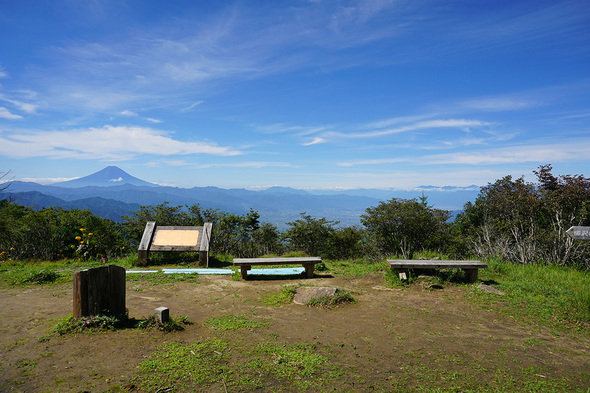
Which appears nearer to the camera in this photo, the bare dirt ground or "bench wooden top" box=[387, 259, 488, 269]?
the bare dirt ground

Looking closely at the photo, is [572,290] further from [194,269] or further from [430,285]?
[194,269]

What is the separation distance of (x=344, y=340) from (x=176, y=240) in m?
7.70

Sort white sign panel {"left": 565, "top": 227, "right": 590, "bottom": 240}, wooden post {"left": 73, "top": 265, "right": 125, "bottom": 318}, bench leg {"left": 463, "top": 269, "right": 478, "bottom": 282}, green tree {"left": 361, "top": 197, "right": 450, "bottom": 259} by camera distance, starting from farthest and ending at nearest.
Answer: green tree {"left": 361, "top": 197, "right": 450, "bottom": 259} → bench leg {"left": 463, "top": 269, "right": 478, "bottom": 282} → white sign panel {"left": 565, "top": 227, "right": 590, "bottom": 240} → wooden post {"left": 73, "top": 265, "right": 125, "bottom": 318}

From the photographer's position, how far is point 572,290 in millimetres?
6492

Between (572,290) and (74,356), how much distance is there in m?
9.17

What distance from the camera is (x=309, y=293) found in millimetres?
6699

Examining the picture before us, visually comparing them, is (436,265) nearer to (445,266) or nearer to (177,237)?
(445,266)

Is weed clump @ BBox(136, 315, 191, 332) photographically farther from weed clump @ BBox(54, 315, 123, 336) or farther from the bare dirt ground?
weed clump @ BBox(54, 315, 123, 336)

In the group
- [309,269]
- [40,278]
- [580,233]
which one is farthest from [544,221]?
[40,278]

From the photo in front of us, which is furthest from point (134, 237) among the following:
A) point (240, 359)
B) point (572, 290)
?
point (572, 290)

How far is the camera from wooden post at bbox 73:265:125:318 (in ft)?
14.1

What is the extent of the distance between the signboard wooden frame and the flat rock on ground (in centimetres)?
448

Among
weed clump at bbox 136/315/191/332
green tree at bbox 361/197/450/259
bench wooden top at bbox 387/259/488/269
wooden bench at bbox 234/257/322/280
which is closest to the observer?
weed clump at bbox 136/315/191/332

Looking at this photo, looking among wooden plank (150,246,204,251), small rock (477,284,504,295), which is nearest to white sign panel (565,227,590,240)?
small rock (477,284,504,295)
